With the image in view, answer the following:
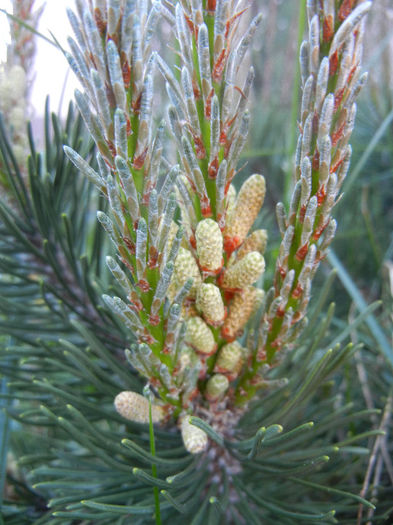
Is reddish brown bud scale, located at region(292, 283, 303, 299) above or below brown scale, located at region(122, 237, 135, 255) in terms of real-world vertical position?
below

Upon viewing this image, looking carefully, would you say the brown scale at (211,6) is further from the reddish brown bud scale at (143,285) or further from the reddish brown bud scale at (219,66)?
the reddish brown bud scale at (143,285)

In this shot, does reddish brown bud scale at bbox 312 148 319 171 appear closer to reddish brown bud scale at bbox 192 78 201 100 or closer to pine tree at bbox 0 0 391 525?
pine tree at bbox 0 0 391 525

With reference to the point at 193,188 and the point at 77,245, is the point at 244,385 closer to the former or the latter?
the point at 193,188

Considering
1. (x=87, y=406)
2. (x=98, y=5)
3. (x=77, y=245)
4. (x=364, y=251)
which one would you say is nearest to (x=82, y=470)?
(x=87, y=406)

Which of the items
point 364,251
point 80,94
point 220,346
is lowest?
point 220,346

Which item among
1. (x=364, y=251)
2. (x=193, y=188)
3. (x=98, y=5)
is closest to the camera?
(x=98, y=5)

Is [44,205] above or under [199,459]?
above

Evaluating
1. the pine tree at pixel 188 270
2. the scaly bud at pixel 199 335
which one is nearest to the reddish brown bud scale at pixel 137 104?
the pine tree at pixel 188 270

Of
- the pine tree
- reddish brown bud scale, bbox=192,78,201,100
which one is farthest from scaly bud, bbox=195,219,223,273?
reddish brown bud scale, bbox=192,78,201,100
